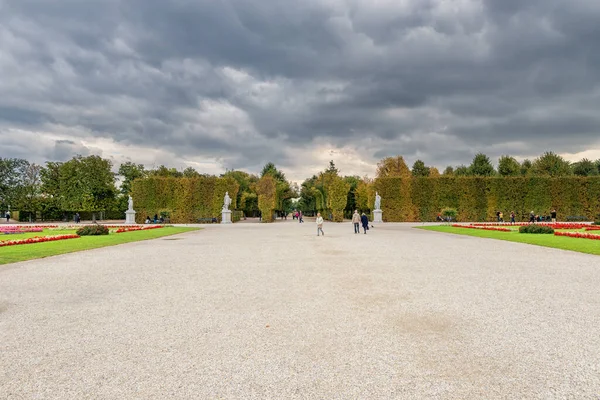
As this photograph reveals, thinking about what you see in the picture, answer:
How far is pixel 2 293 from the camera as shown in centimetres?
766

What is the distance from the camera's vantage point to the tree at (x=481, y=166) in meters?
80.7

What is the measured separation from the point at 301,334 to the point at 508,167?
3439 inches

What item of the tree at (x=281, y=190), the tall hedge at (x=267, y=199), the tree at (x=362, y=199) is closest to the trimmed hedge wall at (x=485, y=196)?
the tree at (x=362, y=199)

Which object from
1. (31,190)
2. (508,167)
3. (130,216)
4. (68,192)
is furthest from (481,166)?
(31,190)

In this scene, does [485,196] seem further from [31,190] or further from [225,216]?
[31,190]

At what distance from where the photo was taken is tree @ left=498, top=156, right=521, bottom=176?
79.4 meters

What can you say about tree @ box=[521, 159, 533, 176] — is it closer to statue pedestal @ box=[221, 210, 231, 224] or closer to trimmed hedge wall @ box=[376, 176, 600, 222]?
trimmed hedge wall @ box=[376, 176, 600, 222]

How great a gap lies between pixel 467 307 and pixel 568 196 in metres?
52.0

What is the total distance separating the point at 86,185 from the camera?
201ft

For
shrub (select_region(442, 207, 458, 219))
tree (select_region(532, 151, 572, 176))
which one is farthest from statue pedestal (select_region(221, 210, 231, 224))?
tree (select_region(532, 151, 572, 176))

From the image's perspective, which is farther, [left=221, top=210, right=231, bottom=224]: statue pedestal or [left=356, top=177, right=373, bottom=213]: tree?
[left=356, top=177, right=373, bottom=213]: tree

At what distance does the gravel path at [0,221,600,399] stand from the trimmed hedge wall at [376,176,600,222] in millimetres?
39577

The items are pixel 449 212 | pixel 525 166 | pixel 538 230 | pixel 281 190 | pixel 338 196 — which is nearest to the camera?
pixel 538 230

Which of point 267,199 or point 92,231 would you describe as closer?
point 92,231
